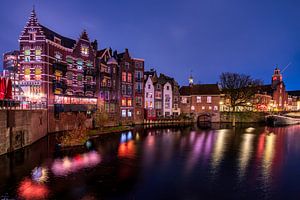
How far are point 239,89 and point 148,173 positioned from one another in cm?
6733

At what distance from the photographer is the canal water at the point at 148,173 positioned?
1731 cm

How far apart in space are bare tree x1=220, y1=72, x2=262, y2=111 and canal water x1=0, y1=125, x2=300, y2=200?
154ft

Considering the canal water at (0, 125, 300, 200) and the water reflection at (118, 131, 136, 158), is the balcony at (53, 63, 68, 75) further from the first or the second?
the water reflection at (118, 131, 136, 158)

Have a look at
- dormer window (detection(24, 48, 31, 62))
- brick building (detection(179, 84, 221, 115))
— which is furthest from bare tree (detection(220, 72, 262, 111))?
dormer window (detection(24, 48, 31, 62))

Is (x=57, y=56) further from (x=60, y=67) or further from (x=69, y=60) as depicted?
(x=69, y=60)

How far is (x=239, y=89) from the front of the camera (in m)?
79.7

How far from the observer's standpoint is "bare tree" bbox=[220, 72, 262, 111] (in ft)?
259

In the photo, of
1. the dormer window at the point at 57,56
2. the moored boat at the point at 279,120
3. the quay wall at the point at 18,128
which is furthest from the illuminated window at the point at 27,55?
the moored boat at the point at 279,120

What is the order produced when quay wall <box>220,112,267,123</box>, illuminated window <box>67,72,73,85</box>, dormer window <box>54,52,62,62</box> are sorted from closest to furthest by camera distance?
dormer window <box>54,52,62,62</box> < illuminated window <box>67,72,73,85</box> < quay wall <box>220,112,267,123</box>

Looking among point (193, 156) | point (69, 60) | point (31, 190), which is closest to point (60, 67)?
point (69, 60)

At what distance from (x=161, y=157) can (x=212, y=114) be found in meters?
65.2

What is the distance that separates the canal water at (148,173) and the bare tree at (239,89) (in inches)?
1850

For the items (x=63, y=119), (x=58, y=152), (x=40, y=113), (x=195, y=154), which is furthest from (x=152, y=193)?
(x=63, y=119)

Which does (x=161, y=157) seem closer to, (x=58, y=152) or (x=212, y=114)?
(x=58, y=152)
